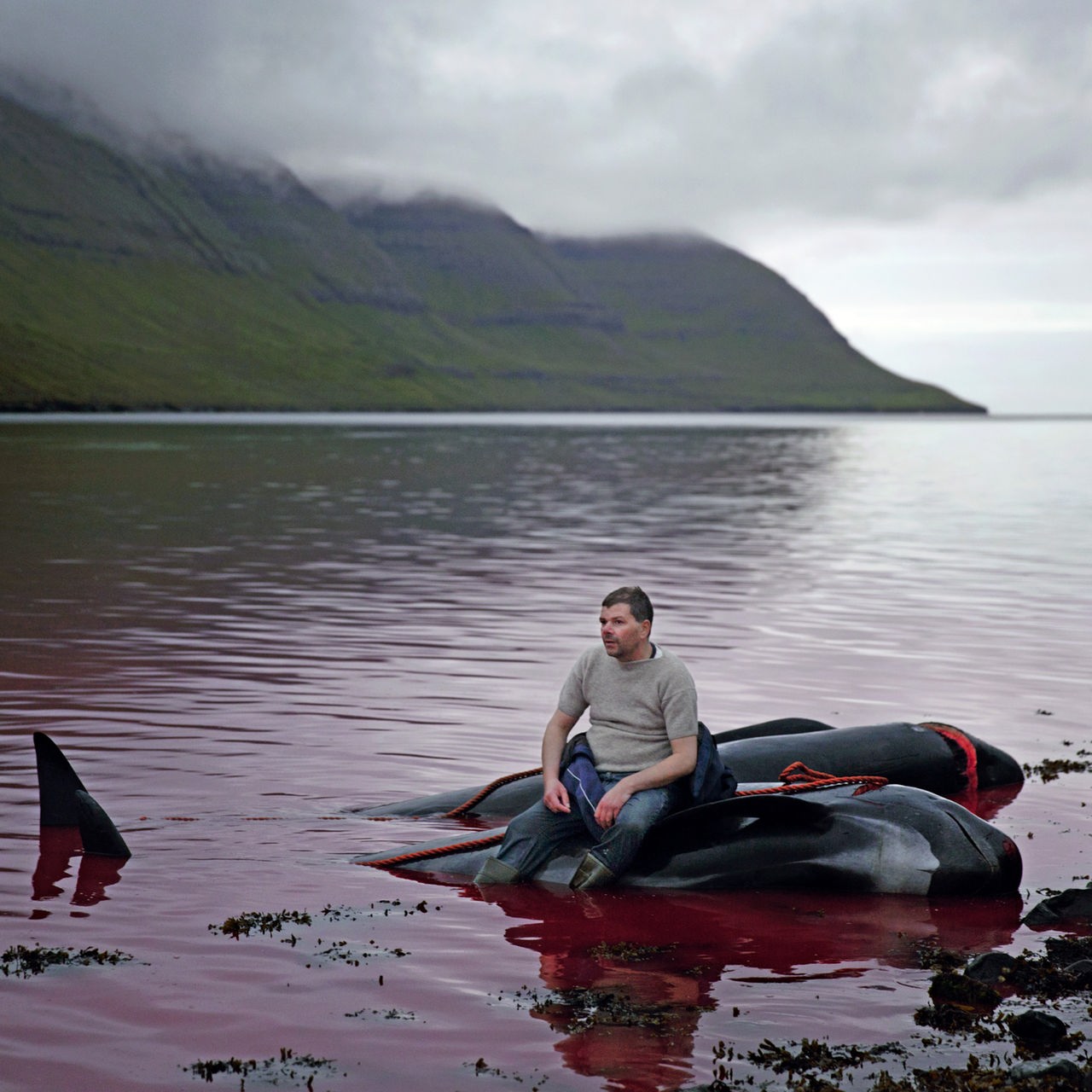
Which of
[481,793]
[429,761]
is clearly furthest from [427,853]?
[429,761]

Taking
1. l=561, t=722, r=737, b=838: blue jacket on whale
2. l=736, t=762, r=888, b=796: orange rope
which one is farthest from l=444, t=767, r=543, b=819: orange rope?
l=736, t=762, r=888, b=796: orange rope

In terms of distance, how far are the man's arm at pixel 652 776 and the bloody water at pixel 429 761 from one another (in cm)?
77

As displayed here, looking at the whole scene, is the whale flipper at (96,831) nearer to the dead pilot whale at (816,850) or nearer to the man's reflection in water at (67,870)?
the man's reflection in water at (67,870)

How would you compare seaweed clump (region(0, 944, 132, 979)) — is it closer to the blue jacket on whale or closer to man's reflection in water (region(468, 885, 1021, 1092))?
man's reflection in water (region(468, 885, 1021, 1092))

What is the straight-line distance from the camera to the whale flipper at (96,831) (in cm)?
1200

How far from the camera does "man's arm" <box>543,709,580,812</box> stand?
11.4m

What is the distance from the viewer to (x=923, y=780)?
49.5 ft

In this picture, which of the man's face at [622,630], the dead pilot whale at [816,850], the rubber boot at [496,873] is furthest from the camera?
the rubber boot at [496,873]

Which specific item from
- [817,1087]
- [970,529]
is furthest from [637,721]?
[970,529]

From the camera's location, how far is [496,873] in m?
11.9

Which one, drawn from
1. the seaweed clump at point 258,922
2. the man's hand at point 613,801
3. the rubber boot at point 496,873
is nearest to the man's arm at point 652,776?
the man's hand at point 613,801

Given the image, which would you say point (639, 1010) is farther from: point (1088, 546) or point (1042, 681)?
point (1088, 546)

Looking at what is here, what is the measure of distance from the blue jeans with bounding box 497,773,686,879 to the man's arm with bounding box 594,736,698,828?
6.6 inches

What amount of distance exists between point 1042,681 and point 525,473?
192 feet
